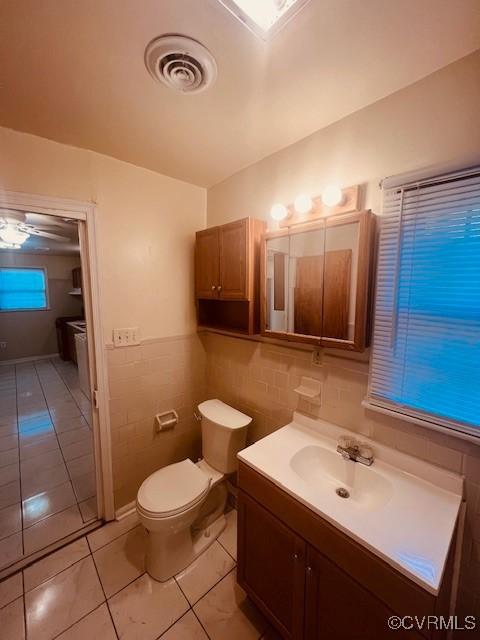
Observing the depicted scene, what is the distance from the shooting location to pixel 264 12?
0.77 metres

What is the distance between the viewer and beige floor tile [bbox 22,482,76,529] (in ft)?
5.87

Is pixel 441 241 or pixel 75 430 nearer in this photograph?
pixel 441 241

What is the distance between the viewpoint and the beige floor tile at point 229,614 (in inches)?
46.9

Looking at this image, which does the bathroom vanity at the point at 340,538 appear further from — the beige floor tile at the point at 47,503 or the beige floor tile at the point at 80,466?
the beige floor tile at the point at 80,466

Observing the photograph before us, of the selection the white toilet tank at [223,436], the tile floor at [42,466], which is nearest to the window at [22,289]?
the tile floor at [42,466]

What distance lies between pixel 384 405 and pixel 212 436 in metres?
1.11

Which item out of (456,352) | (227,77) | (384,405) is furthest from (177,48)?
(384,405)

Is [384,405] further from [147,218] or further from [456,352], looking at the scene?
[147,218]

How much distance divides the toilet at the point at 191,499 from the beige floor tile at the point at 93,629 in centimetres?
25

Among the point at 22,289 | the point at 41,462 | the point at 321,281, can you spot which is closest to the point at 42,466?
the point at 41,462

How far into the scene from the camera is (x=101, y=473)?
5.61 feet

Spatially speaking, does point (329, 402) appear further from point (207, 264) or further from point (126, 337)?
point (126, 337)

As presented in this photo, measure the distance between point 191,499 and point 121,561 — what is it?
2.02ft

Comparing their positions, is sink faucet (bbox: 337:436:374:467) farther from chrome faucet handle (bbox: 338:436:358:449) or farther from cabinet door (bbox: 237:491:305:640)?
cabinet door (bbox: 237:491:305:640)
